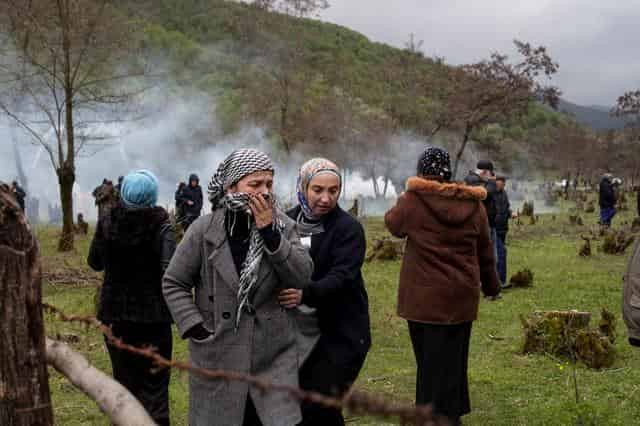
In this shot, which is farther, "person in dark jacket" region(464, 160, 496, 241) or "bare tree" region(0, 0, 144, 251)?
"bare tree" region(0, 0, 144, 251)

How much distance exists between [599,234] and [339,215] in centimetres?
1468

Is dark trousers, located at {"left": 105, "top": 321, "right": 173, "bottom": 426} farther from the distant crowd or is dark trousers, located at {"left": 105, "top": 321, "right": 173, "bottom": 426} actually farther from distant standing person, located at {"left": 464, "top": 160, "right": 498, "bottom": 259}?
distant standing person, located at {"left": 464, "top": 160, "right": 498, "bottom": 259}

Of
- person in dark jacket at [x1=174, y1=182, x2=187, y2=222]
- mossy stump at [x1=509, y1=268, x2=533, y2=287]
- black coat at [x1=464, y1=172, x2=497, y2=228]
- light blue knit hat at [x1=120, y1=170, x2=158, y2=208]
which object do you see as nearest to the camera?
light blue knit hat at [x1=120, y1=170, x2=158, y2=208]

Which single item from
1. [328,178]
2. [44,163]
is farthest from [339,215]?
[44,163]

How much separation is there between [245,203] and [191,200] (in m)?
13.2

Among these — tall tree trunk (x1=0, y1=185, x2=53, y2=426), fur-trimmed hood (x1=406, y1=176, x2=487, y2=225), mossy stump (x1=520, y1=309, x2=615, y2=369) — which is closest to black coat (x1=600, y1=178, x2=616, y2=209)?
mossy stump (x1=520, y1=309, x2=615, y2=369)

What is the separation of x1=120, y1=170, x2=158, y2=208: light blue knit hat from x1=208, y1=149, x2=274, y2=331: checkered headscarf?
1.18 metres

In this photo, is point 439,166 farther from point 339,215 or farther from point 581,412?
point 581,412

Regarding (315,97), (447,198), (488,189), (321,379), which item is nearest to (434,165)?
(447,198)

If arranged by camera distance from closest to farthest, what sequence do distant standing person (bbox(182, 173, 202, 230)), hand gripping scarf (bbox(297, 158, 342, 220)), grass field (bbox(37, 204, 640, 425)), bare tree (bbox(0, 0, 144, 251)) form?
1. hand gripping scarf (bbox(297, 158, 342, 220))
2. grass field (bbox(37, 204, 640, 425))
3. bare tree (bbox(0, 0, 144, 251))
4. distant standing person (bbox(182, 173, 202, 230))

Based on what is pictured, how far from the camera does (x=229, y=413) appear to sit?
303 centimetres

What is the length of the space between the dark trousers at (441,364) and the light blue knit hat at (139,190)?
1767mm

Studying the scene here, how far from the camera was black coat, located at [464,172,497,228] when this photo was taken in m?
8.26

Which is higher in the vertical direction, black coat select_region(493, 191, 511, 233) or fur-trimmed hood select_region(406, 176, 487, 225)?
fur-trimmed hood select_region(406, 176, 487, 225)
